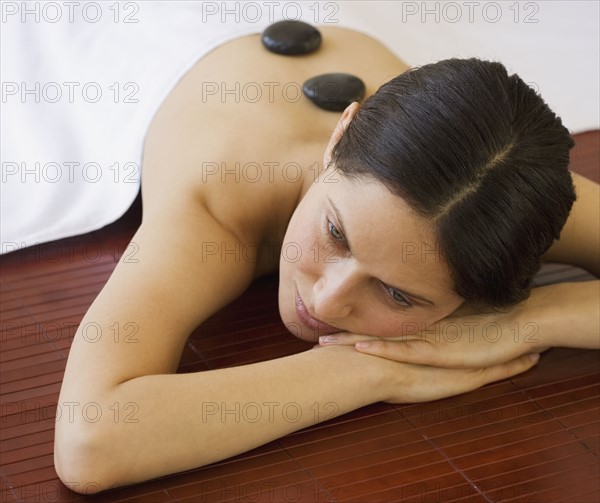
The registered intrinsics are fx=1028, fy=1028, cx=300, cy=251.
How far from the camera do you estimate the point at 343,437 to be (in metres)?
1.42

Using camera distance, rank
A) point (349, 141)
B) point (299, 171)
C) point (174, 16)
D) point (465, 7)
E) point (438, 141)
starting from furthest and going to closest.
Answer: point (465, 7) → point (174, 16) → point (299, 171) → point (349, 141) → point (438, 141)

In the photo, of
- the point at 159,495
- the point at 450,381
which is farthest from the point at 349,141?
the point at 159,495

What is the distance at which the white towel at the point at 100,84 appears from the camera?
1829mm

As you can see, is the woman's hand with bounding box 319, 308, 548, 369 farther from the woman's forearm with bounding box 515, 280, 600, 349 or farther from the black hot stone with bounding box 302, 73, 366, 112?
the black hot stone with bounding box 302, 73, 366, 112

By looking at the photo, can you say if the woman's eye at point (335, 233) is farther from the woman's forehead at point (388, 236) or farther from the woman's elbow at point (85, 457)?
the woman's elbow at point (85, 457)

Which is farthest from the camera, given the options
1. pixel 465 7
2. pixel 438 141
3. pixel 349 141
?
pixel 465 7

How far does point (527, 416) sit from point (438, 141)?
18.9 inches

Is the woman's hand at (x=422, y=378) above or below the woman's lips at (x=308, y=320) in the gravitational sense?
below

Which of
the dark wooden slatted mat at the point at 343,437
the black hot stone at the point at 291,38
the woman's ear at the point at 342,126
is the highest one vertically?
the woman's ear at the point at 342,126

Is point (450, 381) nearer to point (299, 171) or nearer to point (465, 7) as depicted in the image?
point (299, 171)

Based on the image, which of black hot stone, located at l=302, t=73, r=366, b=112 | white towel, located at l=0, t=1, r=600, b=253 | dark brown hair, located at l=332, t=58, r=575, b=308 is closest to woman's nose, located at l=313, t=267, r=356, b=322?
dark brown hair, located at l=332, t=58, r=575, b=308

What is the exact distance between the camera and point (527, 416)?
4.86 feet

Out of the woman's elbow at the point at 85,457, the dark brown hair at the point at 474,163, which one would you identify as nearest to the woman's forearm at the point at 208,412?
the woman's elbow at the point at 85,457

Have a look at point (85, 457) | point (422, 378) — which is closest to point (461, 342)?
point (422, 378)
